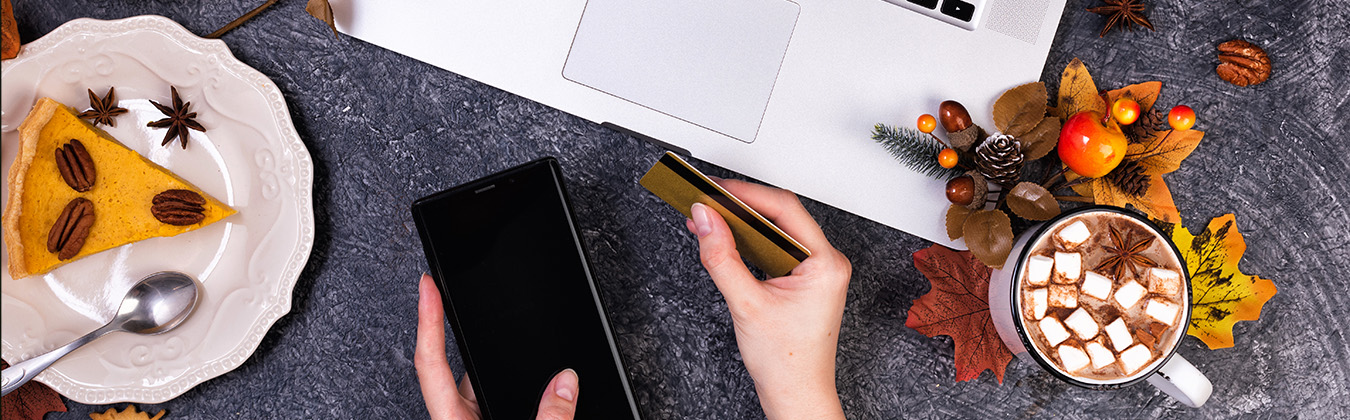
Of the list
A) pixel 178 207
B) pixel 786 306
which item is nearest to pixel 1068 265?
pixel 786 306

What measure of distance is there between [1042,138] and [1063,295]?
0.67 ft

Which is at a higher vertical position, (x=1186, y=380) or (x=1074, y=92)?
(x=1074, y=92)

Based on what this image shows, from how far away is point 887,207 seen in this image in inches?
40.3

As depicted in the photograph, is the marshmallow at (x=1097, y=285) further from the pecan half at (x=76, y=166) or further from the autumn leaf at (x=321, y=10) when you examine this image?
the pecan half at (x=76, y=166)

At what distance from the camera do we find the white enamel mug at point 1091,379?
936 mm

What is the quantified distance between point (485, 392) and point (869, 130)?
60 cm

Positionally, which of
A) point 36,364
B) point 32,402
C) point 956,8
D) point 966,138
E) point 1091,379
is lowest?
point 32,402

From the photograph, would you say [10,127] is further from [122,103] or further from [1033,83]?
[1033,83]

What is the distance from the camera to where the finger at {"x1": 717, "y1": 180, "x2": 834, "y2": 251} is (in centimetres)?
99

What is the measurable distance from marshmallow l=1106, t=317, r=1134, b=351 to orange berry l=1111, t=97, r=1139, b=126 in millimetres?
262

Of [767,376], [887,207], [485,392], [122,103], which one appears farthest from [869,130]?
[122,103]

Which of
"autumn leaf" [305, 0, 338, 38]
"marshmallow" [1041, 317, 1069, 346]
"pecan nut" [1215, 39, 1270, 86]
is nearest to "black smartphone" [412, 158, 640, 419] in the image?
"autumn leaf" [305, 0, 338, 38]

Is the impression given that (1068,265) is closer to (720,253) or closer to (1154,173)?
(1154,173)

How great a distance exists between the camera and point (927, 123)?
977 millimetres
